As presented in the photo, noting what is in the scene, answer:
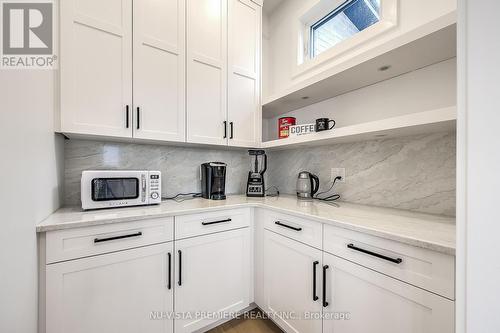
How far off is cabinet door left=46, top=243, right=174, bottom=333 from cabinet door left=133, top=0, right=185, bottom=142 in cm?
80

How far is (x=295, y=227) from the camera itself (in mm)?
1297

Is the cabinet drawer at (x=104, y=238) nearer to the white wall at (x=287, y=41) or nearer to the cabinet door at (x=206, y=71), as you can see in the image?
the cabinet door at (x=206, y=71)

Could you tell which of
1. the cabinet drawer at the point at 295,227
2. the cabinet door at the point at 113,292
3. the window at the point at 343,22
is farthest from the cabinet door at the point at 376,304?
the window at the point at 343,22

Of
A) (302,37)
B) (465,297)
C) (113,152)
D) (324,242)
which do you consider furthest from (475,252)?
(302,37)

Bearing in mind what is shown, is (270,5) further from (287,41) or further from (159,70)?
(159,70)

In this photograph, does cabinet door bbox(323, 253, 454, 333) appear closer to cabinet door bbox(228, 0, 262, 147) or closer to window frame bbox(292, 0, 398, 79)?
cabinet door bbox(228, 0, 262, 147)

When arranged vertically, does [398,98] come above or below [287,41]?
below

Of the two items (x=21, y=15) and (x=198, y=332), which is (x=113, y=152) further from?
(x=198, y=332)

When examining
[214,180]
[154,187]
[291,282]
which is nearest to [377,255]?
[291,282]

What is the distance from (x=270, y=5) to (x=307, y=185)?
206 cm

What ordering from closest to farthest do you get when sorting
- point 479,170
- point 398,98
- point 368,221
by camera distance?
point 479,170
point 368,221
point 398,98

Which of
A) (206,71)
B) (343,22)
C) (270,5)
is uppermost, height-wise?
(270,5)

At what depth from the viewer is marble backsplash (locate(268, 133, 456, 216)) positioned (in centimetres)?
120

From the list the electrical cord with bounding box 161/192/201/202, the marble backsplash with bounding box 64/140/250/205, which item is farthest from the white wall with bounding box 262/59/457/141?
the electrical cord with bounding box 161/192/201/202
